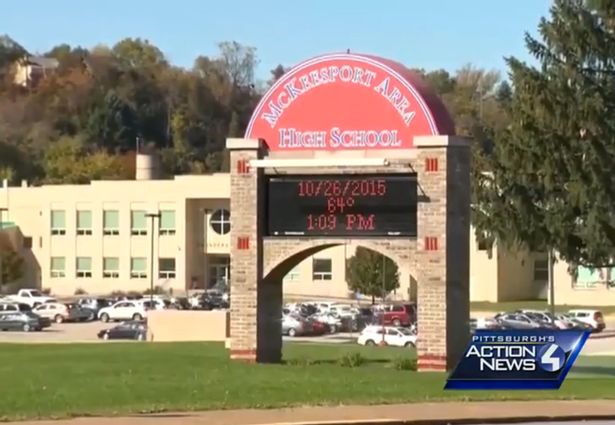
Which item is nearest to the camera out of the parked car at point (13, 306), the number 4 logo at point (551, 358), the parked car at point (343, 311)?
the number 4 logo at point (551, 358)

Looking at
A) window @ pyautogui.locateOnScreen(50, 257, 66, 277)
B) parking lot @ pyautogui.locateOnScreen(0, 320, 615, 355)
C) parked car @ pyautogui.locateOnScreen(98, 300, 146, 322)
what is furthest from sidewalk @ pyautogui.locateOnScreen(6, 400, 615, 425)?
window @ pyautogui.locateOnScreen(50, 257, 66, 277)

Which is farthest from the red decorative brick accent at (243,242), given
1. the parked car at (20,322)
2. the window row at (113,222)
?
the window row at (113,222)

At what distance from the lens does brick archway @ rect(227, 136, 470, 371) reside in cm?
3198

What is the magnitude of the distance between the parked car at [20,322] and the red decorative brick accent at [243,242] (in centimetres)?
4168

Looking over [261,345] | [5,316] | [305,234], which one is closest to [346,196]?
[305,234]

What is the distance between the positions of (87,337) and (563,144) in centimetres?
3060

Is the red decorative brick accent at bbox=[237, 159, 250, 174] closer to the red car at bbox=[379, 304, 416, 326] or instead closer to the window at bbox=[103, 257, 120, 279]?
the red car at bbox=[379, 304, 416, 326]

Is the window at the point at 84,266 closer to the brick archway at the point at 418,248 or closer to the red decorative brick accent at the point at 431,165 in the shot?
the brick archway at the point at 418,248

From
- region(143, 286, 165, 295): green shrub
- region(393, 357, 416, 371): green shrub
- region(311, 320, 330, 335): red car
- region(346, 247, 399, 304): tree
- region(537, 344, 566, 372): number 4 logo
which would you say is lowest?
region(311, 320, 330, 335): red car

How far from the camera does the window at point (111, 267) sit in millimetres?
104688

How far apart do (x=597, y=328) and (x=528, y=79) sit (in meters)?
32.4

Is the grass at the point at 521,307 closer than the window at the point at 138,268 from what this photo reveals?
Yes

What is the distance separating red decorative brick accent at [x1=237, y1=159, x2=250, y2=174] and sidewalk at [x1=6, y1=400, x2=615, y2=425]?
11.5 metres

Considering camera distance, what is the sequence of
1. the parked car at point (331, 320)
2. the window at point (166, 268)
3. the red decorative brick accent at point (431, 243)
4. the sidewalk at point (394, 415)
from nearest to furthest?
the sidewalk at point (394, 415) → the red decorative brick accent at point (431, 243) → the parked car at point (331, 320) → the window at point (166, 268)
